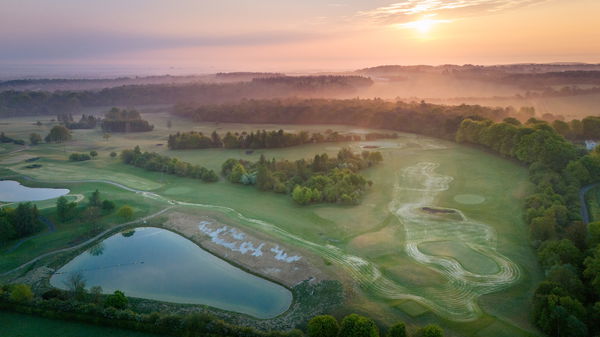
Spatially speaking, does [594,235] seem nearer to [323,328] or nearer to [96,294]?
[323,328]

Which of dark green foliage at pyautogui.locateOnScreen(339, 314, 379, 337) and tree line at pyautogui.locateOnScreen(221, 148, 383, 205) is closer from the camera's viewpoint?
dark green foliage at pyautogui.locateOnScreen(339, 314, 379, 337)

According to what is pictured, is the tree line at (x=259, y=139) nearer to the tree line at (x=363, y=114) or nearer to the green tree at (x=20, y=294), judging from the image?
the tree line at (x=363, y=114)

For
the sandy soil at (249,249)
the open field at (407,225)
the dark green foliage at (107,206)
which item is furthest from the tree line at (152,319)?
the dark green foliage at (107,206)

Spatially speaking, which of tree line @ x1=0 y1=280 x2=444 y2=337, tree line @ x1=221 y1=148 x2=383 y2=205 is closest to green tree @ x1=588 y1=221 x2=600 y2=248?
tree line @ x1=0 y1=280 x2=444 y2=337

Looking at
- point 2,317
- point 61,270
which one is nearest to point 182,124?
point 61,270

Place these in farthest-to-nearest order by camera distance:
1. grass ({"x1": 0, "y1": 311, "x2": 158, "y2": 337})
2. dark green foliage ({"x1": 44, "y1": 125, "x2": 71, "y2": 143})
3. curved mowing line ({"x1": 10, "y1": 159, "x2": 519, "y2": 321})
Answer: dark green foliage ({"x1": 44, "y1": 125, "x2": 71, "y2": 143}) < curved mowing line ({"x1": 10, "y1": 159, "x2": 519, "y2": 321}) < grass ({"x1": 0, "y1": 311, "x2": 158, "y2": 337})

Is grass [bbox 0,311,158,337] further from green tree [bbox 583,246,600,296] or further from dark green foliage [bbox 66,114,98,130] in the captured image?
dark green foliage [bbox 66,114,98,130]

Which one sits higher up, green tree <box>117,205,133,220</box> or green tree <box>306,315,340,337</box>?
green tree <box>117,205,133,220</box>
